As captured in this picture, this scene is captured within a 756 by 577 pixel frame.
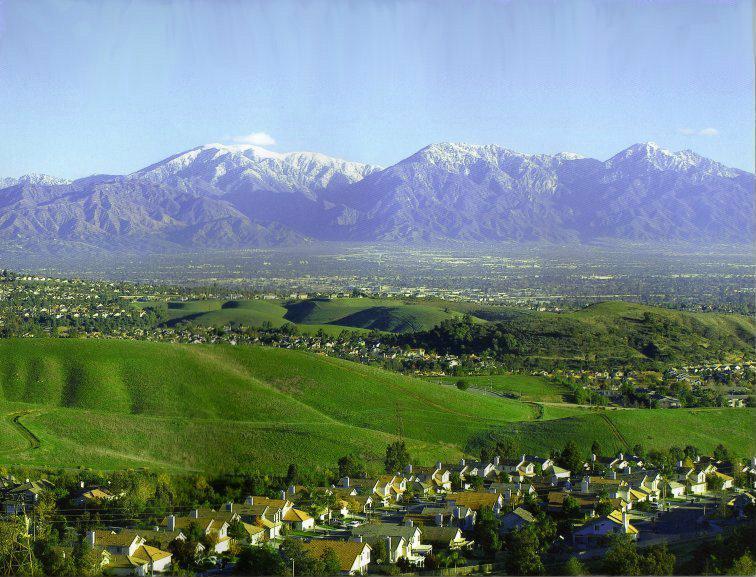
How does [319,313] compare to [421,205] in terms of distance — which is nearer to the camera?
[319,313]

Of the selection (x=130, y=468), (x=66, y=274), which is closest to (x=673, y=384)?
(x=130, y=468)

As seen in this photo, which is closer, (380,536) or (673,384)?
(380,536)

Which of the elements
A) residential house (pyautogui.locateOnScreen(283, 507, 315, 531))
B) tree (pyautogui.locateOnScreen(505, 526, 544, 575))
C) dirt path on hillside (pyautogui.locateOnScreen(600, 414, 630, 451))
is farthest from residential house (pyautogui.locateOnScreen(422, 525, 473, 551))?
dirt path on hillside (pyautogui.locateOnScreen(600, 414, 630, 451))

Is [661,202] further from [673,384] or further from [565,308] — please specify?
[673,384]

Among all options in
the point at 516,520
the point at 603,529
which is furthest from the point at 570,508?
the point at 603,529

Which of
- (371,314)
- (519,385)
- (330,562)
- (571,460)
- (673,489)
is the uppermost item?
(330,562)

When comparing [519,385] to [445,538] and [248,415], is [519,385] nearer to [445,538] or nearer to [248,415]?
[248,415]
